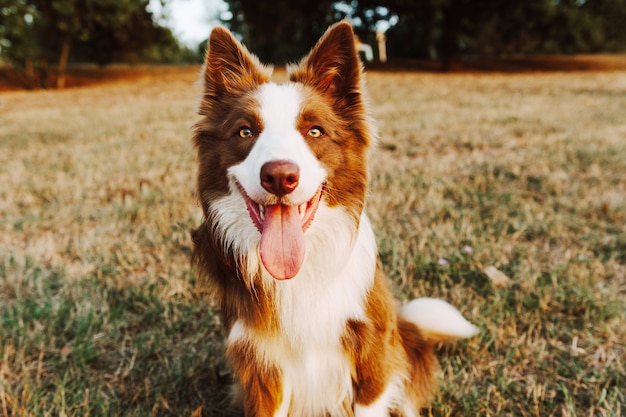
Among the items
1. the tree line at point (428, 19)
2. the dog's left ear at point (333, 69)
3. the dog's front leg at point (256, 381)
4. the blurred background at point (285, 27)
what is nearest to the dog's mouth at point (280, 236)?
the dog's front leg at point (256, 381)

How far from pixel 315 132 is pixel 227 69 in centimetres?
57

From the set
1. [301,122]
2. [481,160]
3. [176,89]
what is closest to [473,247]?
[301,122]

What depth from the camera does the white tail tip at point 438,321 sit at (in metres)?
2.49

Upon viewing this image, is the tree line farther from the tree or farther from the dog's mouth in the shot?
the dog's mouth

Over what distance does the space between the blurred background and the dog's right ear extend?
584 inches

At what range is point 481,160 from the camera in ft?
19.2

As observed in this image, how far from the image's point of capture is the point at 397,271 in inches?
135

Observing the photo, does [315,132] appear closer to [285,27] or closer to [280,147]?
[280,147]

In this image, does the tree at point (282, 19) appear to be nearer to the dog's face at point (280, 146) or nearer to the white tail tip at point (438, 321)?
the dog's face at point (280, 146)

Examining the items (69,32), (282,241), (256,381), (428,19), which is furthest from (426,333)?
(428,19)

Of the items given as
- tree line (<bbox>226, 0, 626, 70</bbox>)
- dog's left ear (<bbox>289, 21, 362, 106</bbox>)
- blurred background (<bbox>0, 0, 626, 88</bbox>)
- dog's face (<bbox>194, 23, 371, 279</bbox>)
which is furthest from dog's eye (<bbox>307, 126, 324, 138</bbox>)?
tree line (<bbox>226, 0, 626, 70</bbox>)

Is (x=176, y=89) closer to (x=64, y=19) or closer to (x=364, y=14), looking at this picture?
(x=64, y=19)

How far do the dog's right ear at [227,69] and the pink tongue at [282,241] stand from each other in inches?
27.2

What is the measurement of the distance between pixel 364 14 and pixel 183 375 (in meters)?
26.9
